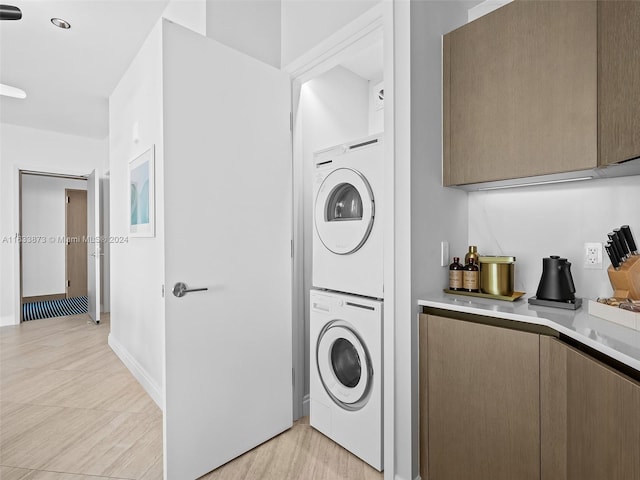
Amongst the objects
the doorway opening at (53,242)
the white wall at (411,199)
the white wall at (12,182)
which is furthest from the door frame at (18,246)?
the white wall at (411,199)

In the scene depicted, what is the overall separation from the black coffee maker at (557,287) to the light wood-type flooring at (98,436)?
3.97 ft

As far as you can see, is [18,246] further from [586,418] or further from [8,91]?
[586,418]

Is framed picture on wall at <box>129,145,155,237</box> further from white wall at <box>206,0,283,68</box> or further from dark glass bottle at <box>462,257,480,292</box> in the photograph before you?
dark glass bottle at <box>462,257,480,292</box>

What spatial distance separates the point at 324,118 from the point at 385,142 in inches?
40.3

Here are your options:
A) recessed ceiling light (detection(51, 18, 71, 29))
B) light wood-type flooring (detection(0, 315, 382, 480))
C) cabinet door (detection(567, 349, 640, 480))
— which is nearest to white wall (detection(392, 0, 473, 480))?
light wood-type flooring (detection(0, 315, 382, 480))

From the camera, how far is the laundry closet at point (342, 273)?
176 cm

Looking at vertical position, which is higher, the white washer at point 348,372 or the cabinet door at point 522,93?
the cabinet door at point 522,93

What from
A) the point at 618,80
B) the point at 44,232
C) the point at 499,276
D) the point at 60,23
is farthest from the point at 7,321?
the point at 618,80

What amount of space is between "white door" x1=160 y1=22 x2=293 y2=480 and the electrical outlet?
156cm

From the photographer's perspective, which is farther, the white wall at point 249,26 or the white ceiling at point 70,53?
the white ceiling at point 70,53

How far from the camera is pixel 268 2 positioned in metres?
2.20

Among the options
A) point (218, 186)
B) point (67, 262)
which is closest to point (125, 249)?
point (218, 186)

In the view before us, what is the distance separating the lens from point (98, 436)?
208 cm

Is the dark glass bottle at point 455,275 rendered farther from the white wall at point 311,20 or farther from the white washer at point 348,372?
the white wall at point 311,20
